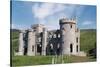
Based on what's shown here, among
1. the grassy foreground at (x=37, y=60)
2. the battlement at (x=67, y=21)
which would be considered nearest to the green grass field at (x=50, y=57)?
the grassy foreground at (x=37, y=60)

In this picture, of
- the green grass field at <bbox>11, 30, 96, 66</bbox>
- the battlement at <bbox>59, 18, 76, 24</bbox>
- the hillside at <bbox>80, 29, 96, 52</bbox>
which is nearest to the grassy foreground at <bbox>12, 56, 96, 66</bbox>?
the green grass field at <bbox>11, 30, 96, 66</bbox>

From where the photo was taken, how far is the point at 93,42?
2340mm

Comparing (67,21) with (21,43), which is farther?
(67,21)

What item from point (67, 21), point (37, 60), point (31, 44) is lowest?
point (37, 60)

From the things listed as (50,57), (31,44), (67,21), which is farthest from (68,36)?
(31,44)

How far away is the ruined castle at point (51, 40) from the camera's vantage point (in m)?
2.09

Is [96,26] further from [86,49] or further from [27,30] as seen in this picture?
[27,30]

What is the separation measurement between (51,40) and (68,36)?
186 mm

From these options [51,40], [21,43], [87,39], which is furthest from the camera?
[87,39]

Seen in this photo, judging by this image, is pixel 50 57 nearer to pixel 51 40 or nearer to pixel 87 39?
pixel 51 40

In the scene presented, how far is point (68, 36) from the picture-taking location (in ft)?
7.30

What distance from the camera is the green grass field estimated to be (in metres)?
2.03

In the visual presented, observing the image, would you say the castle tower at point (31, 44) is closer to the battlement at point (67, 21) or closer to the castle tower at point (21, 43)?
the castle tower at point (21, 43)
